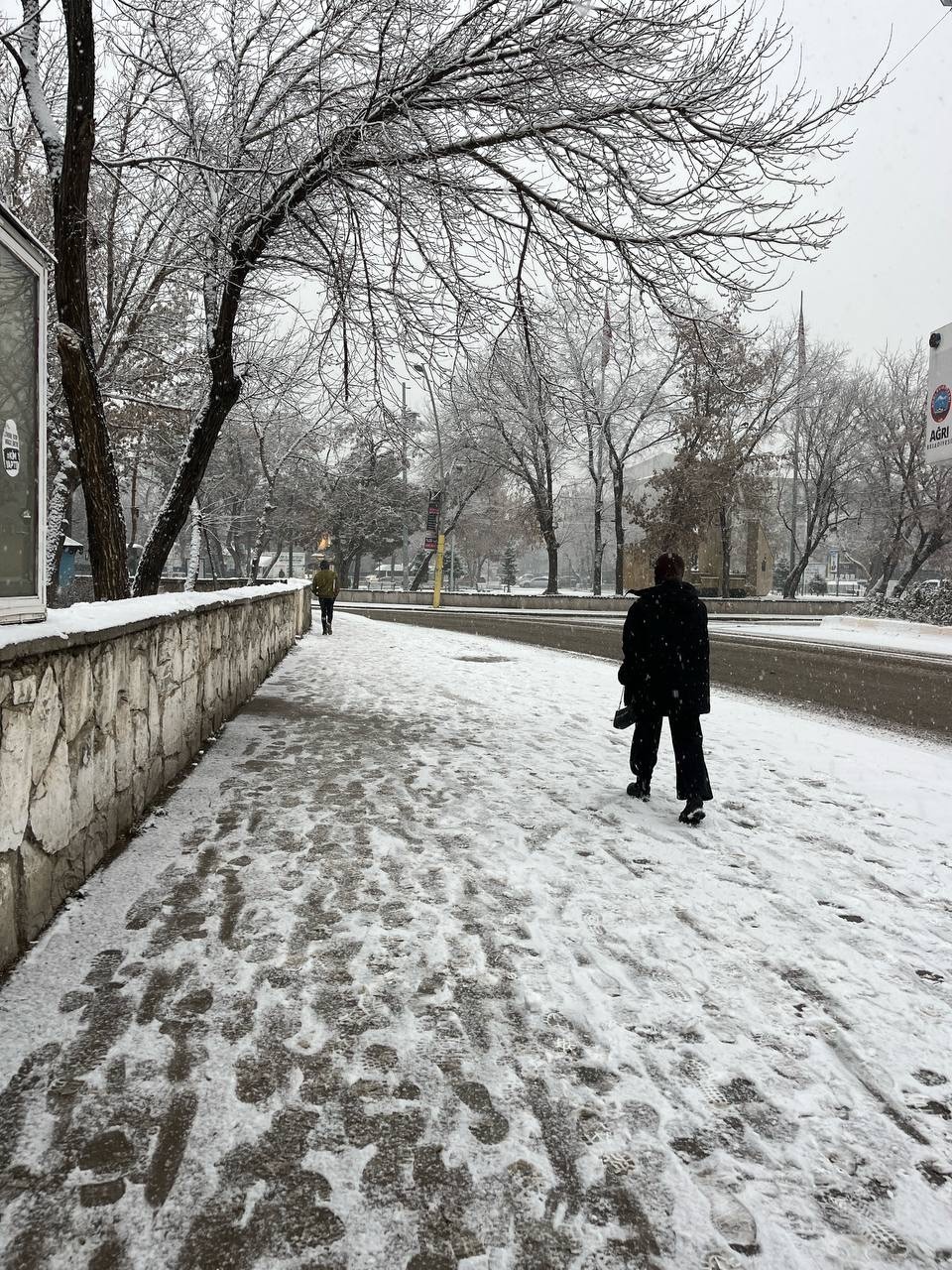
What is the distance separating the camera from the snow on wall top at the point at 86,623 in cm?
298

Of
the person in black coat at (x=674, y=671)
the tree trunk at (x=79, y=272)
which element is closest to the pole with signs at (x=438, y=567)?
the tree trunk at (x=79, y=272)

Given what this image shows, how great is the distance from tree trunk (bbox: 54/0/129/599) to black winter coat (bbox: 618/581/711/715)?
17.7 ft

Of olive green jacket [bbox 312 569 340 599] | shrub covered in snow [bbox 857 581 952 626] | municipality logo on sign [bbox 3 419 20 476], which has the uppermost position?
municipality logo on sign [bbox 3 419 20 476]

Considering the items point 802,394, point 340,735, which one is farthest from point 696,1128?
point 802,394

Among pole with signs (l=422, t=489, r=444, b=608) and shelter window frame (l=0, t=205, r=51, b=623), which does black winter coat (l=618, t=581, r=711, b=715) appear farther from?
pole with signs (l=422, t=489, r=444, b=608)

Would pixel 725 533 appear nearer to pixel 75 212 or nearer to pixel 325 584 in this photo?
pixel 325 584

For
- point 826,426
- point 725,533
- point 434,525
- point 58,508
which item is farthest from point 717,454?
point 58,508

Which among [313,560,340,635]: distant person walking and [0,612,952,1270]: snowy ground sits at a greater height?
[313,560,340,635]: distant person walking

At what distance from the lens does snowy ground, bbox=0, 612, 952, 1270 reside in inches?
76.5

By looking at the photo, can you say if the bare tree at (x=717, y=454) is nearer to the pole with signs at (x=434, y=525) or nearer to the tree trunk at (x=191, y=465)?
the pole with signs at (x=434, y=525)

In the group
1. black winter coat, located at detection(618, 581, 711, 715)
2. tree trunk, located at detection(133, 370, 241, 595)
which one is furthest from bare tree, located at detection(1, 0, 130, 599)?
black winter coat, located at detection(618, 581, 711, 715)

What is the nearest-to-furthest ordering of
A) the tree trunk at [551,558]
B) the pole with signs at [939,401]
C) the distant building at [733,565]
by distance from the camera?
the pole with signs at [939,401], the tree trunk at [551,558], the distant building at [733,565]

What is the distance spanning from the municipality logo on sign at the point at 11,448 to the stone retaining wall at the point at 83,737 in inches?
28.0

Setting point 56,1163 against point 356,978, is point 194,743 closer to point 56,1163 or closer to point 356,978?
point 356,978
